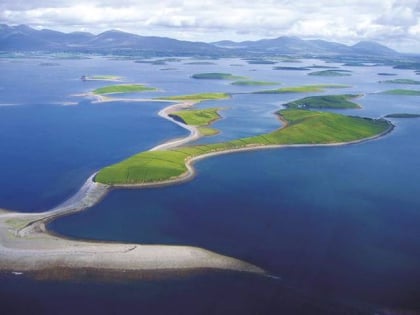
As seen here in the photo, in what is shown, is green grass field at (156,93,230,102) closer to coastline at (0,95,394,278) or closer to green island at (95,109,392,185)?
green island at (95,109,392,185)

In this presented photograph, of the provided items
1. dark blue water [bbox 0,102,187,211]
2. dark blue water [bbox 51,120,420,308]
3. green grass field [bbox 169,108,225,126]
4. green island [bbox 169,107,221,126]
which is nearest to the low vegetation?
dark blue water [bbox 0,102,187,211]

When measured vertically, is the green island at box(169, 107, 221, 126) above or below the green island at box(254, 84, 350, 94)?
below

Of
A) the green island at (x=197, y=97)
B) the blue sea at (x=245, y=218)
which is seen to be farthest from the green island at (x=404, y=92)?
the blue sea at (x=245, y=218)

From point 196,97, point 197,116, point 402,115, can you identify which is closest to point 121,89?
point 196,97

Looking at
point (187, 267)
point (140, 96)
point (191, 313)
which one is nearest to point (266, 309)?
point (191, 313)

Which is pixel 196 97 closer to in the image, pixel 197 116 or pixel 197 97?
pixel 197 97

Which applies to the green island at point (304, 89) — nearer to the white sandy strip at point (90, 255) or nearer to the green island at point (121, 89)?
the green island at point (121, 89)
